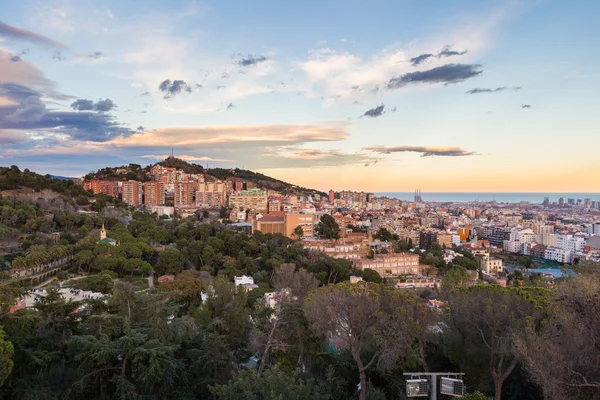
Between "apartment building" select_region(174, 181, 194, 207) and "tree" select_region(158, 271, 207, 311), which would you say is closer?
"tree" select_region(158, 271, 207, 311)

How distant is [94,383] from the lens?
19.9 feet

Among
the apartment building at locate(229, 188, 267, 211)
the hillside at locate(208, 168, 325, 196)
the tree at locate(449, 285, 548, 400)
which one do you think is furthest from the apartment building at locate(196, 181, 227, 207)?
the tree at locate(449, 285, 548, 400)

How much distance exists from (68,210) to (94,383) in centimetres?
2658

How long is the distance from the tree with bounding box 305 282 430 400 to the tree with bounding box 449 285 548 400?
0.64m

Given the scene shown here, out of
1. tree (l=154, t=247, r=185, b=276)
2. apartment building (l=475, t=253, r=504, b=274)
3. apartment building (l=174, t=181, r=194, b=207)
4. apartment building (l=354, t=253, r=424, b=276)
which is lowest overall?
apartment building (l=475, t=253, r=504, b=274)

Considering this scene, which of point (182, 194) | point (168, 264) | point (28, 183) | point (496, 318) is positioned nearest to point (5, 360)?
point (496, 318)

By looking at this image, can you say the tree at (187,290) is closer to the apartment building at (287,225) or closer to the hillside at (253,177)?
the apartment building at (287,225)

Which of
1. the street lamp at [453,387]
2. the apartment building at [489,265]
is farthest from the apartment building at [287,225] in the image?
the street lamp at [453,387]

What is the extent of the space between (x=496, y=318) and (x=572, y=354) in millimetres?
2035

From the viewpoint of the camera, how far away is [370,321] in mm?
6852

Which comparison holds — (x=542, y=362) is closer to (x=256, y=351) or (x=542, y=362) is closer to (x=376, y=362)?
(x=376, y=362)

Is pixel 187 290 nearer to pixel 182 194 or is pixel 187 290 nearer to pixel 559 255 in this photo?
pixel 559 255

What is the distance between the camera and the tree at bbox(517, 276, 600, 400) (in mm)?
4324

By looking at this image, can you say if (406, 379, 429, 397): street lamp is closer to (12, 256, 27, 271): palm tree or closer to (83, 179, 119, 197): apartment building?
(12, 256, 27, 271): palm tree
